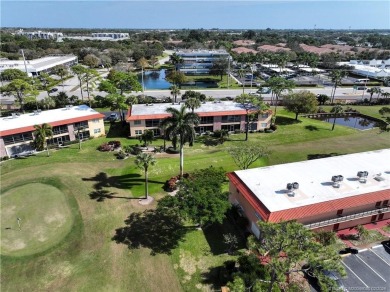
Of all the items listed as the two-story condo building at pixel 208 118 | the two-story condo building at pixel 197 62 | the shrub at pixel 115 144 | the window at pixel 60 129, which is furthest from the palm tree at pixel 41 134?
the two-story condo building at pixel 197 62

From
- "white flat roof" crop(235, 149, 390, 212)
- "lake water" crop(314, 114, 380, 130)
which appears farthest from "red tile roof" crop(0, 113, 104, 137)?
"lake water" crop(314, 114, 380, 130)

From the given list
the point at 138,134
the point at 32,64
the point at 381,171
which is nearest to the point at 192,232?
the point at 381,171

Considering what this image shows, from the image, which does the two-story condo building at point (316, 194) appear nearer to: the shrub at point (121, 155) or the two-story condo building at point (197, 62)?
the shrub at point (121, 155)

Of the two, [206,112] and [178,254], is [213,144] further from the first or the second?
[178,254]

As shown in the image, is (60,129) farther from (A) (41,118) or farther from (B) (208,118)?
(B) (208,118)

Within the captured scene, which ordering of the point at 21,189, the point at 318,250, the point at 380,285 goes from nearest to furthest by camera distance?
1. the point at 318,250
2. the point at 380,285
3. the point at 21,189
